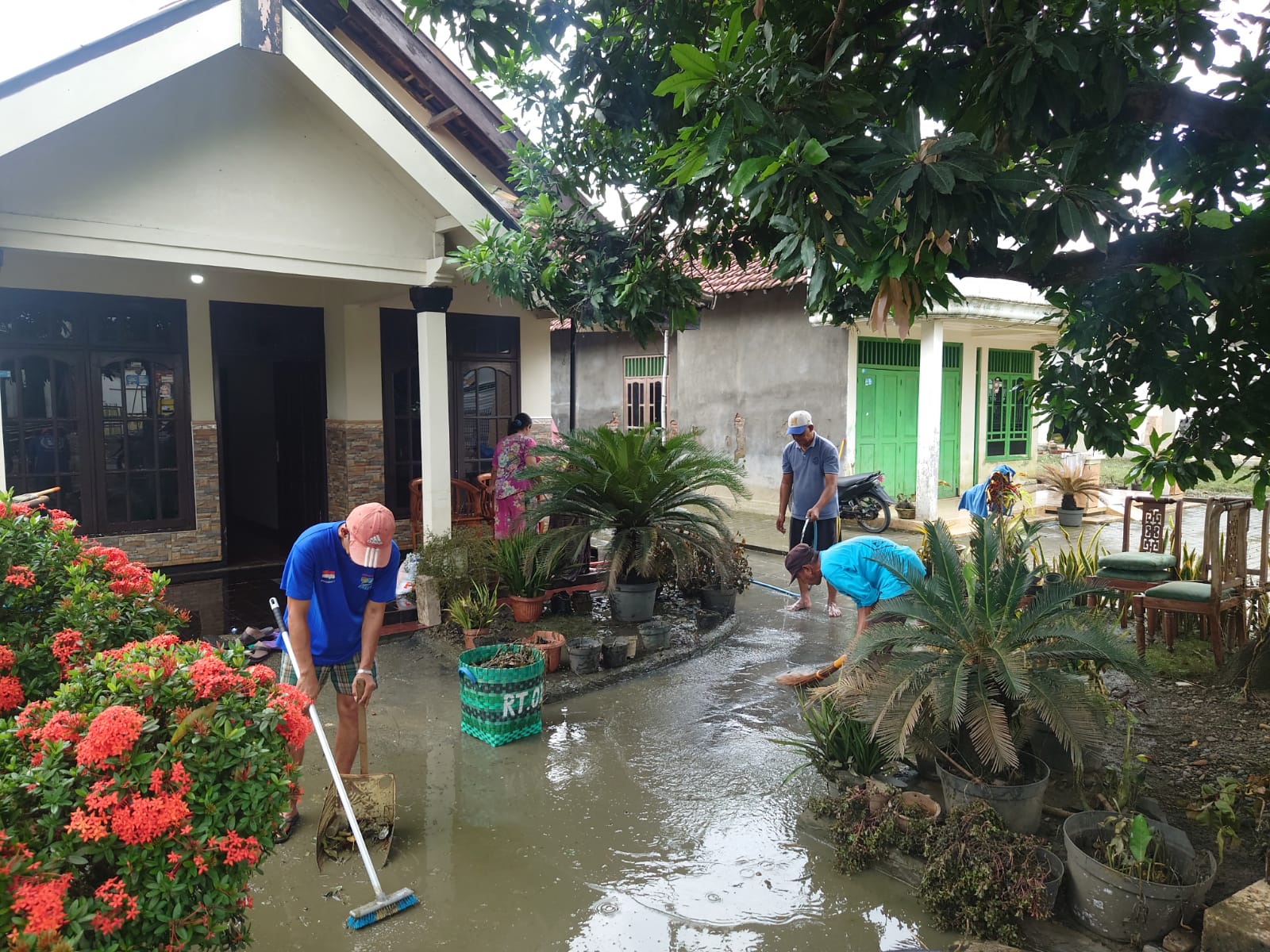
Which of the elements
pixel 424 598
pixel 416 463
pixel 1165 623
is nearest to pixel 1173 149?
pixel 1165 623

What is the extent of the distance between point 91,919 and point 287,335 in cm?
853

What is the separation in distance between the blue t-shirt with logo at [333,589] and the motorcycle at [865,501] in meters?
9.67

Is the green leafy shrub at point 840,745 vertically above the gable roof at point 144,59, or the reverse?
the gable roof at point 144,59

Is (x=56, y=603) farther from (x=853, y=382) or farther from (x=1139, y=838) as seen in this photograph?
(x=853, y=382)

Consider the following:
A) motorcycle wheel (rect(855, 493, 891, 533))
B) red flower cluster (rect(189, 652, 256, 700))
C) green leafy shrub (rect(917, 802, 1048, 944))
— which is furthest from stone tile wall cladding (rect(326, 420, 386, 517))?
green leafy shrub (rect(917, 802, 1048, 944))

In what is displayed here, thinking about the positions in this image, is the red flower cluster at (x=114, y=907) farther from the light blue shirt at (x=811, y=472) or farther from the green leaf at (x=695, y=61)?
the light blue shirt at (x=811, y=472)

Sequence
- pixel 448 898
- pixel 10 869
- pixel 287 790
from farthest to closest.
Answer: pixel 448 898
pixel 287 790
pixel 10 869

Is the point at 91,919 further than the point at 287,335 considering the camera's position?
No

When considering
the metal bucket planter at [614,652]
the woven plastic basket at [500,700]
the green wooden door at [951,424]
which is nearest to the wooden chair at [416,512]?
the metal bucket planter at [614,652]

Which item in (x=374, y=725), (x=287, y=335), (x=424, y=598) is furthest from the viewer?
(x=287, y=335)

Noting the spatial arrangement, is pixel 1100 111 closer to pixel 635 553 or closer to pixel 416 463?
pixel 635 553

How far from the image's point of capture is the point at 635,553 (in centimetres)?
725

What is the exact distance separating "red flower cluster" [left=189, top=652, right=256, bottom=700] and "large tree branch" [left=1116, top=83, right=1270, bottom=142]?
4.01 meters

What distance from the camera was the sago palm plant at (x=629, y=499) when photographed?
23.8 ft
